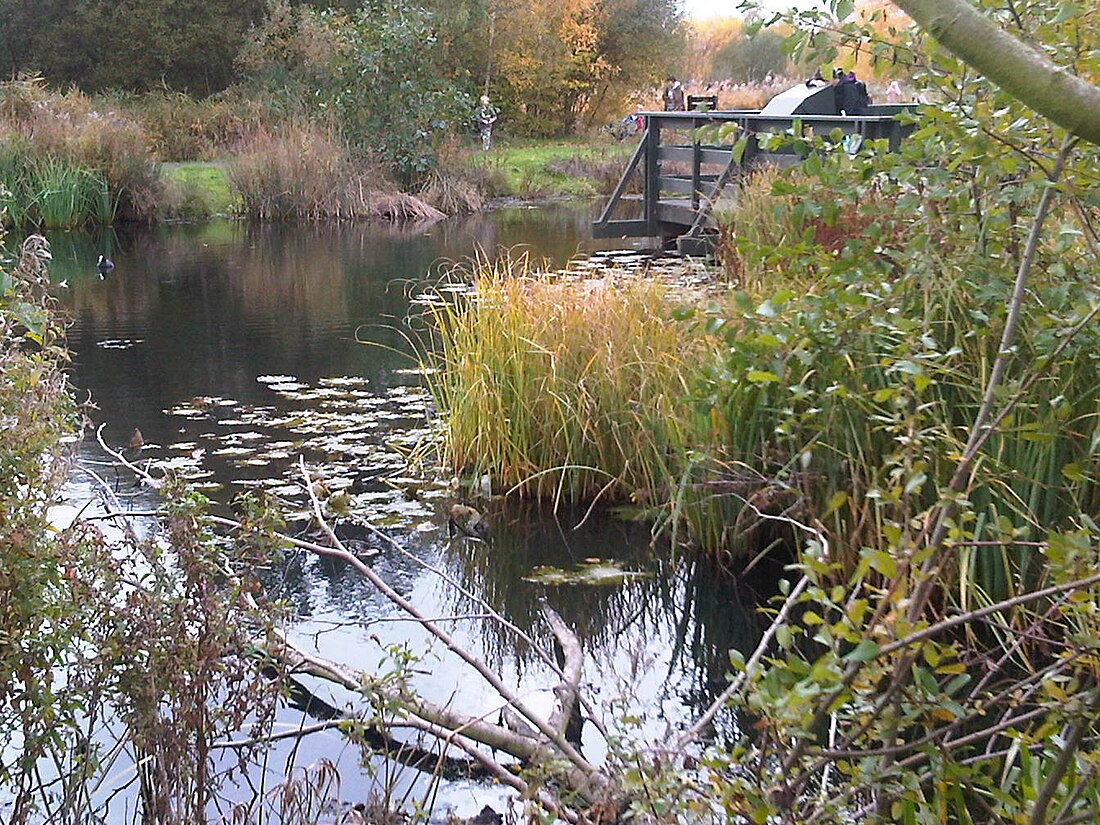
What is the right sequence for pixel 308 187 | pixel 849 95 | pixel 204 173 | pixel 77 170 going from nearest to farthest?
pixel 849 95
pixel 77 170
pixel 308 187
pixel 204 173

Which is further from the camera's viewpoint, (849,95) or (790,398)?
(849,95)

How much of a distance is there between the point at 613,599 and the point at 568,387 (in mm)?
1199

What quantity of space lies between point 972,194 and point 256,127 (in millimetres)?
22013

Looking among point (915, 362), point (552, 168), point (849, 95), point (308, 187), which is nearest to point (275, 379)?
point (915, 362)

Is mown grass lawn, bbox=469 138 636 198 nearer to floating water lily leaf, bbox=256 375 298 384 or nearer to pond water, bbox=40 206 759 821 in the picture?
pond water, bbox=40 206 759 821

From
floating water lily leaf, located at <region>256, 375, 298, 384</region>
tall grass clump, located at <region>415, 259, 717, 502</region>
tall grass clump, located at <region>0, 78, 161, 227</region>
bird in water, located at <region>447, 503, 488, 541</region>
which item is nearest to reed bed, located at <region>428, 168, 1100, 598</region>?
tall grass clump, located at <region>415, 259, 717, 502</region>

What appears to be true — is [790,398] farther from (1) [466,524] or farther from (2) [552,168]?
(2) [552,168]

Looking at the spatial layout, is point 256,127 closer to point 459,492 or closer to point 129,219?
point 129,219

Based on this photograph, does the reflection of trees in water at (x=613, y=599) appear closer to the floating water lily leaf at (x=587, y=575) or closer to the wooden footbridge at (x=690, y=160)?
the floating water lily leaf at (x=587, y=575)

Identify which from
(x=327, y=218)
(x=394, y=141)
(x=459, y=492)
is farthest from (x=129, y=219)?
(x=459, y=492)

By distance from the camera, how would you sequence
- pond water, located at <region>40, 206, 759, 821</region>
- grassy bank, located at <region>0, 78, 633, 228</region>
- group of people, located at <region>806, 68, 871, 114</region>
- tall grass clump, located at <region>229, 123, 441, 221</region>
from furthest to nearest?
1. tall grass clump, located at <region>229, 123, 441, 221</region>
2. grassy bank, located at <region>0, 78, 633, 228</region>
3. group of people, located at <region>806, 68, 871, 114</region>
4. pond water, located at <region>40, 206, 759, 821</region>

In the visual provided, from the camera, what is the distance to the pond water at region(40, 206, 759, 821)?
4.14 m

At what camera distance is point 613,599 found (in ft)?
15.9

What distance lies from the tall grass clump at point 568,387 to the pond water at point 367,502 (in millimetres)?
236
